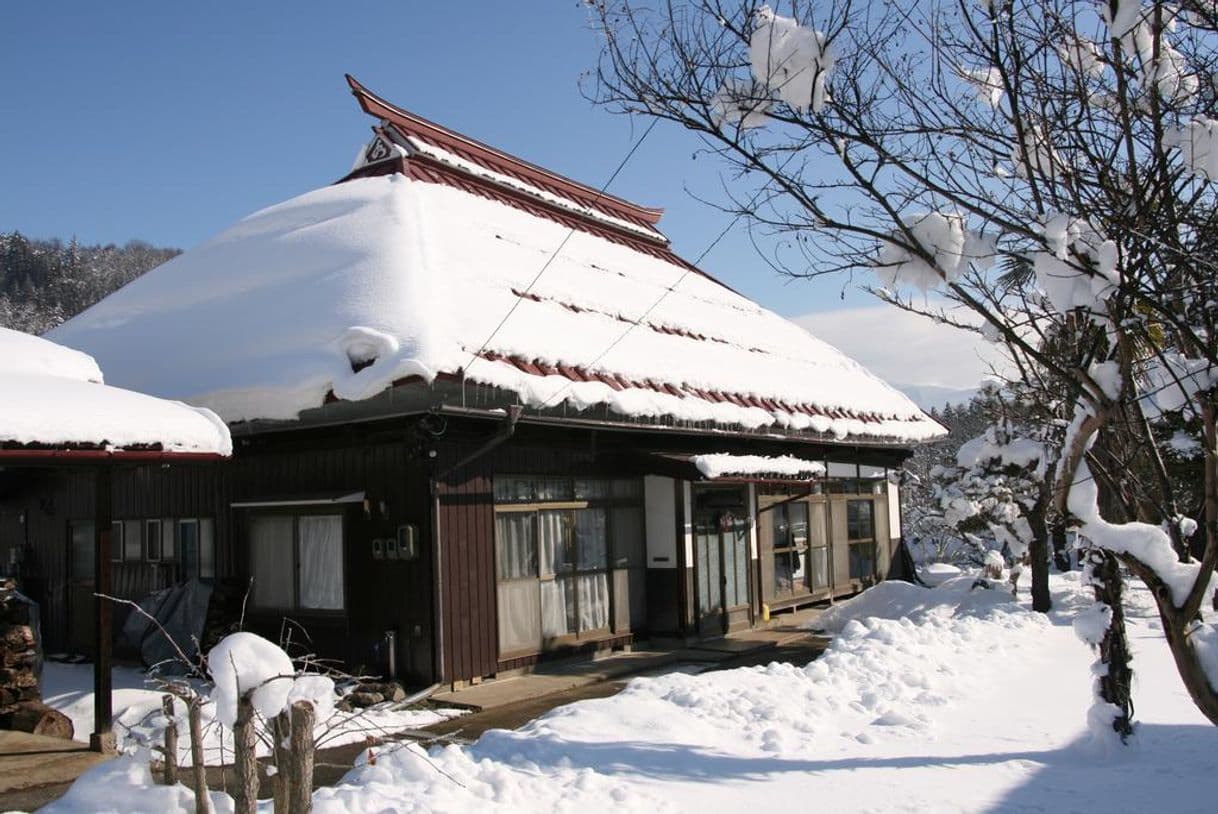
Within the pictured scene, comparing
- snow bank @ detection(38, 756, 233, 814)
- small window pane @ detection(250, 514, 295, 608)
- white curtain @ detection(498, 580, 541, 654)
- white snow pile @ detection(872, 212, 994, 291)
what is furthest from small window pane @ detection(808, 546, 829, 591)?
snow bank @ detection(38, 756, 233, 814)

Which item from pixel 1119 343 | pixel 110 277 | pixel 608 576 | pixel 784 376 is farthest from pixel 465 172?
pixel 110 277

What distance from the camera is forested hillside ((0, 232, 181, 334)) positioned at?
55.8 metres

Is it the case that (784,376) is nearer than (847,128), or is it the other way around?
(847,128)

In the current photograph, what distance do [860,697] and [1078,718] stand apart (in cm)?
160

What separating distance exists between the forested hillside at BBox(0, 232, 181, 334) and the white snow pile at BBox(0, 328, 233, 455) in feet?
158

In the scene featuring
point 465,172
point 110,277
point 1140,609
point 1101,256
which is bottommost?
point 1140,609

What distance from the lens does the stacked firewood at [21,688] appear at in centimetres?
807

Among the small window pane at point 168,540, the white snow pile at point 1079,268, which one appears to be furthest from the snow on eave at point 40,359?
the white snow pile at point 1079,268

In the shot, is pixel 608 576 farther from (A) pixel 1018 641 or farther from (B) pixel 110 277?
(B) pixel 110 277

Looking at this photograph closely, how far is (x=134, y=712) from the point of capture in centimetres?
862

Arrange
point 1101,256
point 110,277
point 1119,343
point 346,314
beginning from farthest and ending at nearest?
point 110,277
point 346,314
point 1119,343
point 1101,256

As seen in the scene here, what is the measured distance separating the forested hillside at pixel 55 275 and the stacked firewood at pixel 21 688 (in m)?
48.0

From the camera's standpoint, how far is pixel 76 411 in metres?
6.86

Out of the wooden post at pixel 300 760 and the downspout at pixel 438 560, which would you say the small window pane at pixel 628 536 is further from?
the wooden post at pixel 300 760
